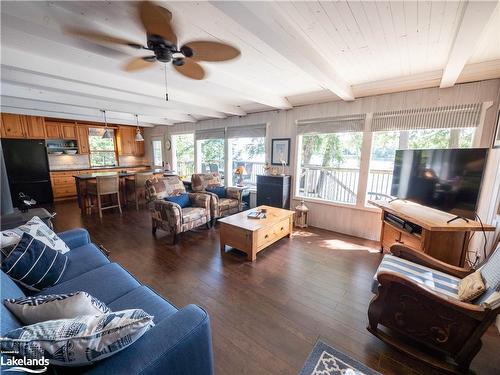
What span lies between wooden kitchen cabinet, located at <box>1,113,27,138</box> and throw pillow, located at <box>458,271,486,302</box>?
8222mm

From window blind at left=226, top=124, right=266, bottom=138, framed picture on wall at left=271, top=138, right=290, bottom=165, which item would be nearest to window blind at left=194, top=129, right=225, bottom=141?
window blind at left=226, top=124, right=266, bottom=138

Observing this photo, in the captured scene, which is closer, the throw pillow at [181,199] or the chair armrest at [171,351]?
the chair armrest at [171,351]

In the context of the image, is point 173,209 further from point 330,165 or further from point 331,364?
point 330,165

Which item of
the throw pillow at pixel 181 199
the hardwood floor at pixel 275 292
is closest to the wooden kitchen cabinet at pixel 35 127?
the hardwood floor at pixel 275 292

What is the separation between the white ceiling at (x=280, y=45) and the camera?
138 centimetres

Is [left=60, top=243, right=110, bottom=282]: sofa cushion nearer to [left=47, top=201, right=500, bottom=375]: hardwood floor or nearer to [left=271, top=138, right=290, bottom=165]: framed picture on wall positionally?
[left=47, top=201, right=500, bottom=375]: hardwood floor

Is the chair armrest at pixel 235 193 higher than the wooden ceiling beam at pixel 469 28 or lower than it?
lower

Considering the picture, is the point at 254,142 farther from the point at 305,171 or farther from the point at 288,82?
the point at 288,82

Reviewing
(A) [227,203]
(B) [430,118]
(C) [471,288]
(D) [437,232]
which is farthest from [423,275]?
(A) [227,203]

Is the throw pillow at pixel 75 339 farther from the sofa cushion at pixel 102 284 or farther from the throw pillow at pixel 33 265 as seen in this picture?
the throw pillow at pixel 33 265

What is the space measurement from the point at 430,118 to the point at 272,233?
2.59 m

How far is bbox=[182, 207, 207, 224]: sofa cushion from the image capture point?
10.5 ft

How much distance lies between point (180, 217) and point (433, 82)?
379cm

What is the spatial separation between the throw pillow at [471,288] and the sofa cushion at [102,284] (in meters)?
2.19
